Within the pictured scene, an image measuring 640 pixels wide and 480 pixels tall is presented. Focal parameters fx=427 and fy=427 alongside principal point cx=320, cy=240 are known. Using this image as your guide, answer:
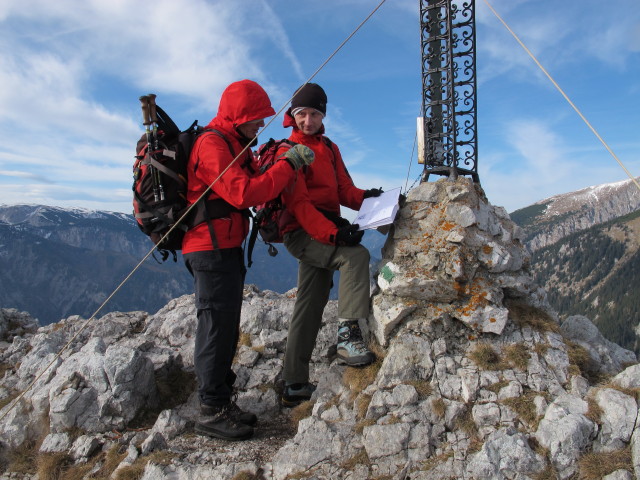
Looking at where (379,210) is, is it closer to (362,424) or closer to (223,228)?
(223,228)

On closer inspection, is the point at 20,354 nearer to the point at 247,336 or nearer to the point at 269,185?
the point at 247,336

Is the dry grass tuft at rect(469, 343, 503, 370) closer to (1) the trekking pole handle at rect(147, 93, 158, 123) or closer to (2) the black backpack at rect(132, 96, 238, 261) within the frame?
(2) the black backpack at rect(132, 96, 238, 261)

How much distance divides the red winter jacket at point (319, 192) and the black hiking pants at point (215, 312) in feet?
3.20

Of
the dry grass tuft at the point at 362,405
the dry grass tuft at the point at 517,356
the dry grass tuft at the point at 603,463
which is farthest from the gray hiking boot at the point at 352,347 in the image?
the dry grass tuft at the point at 603,463

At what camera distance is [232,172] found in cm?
514

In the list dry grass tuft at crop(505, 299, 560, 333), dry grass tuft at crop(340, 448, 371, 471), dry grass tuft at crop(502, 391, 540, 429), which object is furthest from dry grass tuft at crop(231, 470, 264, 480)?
dry grass tuft at crop(505, 299, 560, 333)

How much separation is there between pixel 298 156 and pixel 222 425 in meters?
3.66

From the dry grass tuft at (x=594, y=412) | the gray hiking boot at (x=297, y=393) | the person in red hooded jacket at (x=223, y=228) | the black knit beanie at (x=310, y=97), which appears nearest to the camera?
the dry grass tuft at (x=594, y=412)

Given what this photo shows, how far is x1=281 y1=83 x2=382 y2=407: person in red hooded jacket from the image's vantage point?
5.86 meters

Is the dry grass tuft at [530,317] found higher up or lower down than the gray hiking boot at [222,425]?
higher up

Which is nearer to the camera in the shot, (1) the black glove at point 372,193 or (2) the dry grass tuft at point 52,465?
(2) the dry grass tuft at point 52,465

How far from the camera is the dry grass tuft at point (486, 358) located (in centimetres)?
555

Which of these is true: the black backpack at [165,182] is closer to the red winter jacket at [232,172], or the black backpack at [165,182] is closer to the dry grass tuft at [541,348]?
the red winter jacket at [232,172]

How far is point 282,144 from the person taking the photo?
6.02 metres
